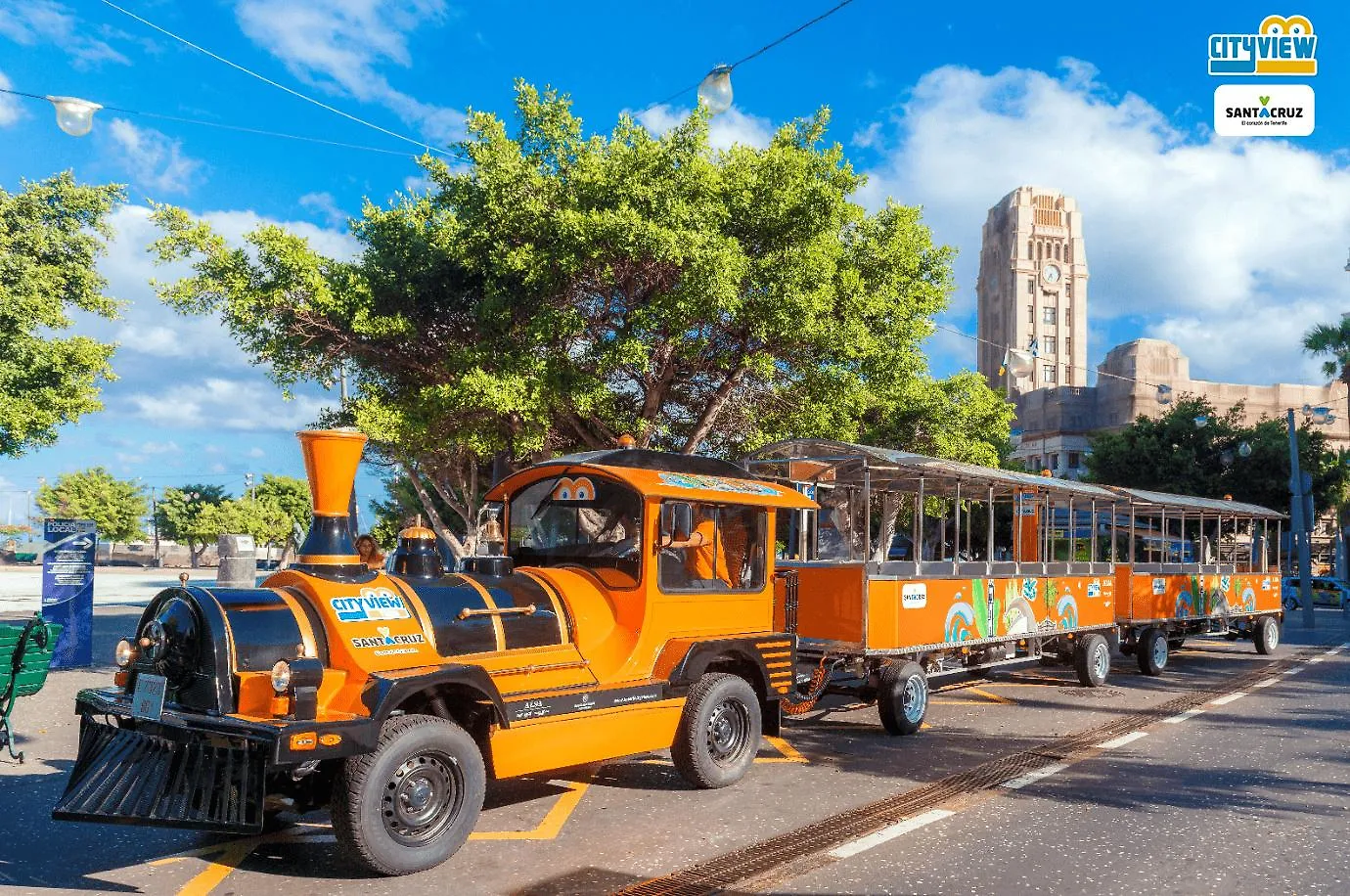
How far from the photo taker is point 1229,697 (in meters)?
13.3

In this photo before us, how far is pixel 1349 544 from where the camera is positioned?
59.9m

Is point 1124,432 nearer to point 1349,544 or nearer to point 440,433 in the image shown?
point 1349,544

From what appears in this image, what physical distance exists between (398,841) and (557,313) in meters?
11.0

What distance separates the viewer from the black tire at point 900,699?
32.7 ft

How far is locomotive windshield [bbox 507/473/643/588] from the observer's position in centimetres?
752

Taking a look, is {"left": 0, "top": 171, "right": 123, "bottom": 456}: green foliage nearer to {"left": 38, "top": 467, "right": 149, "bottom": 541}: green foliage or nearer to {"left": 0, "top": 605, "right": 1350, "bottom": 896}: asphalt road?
{"left": 0, "top": 605, "right": 1350, "bottom": 896}: asphalt road

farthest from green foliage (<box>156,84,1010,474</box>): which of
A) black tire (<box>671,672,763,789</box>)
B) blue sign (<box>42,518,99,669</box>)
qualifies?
black tire (<box>671,672,763,789</box>)

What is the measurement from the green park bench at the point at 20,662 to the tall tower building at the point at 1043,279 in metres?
123

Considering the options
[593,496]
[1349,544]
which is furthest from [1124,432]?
[593,496]

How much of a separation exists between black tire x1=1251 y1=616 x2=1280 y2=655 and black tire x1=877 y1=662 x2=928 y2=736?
1271 cm

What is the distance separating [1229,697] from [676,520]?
9482 mm

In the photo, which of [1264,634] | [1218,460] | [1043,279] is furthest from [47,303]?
[1043,279]

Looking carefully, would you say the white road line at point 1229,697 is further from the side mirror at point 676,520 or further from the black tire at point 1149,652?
the side mirror at point 676,520
